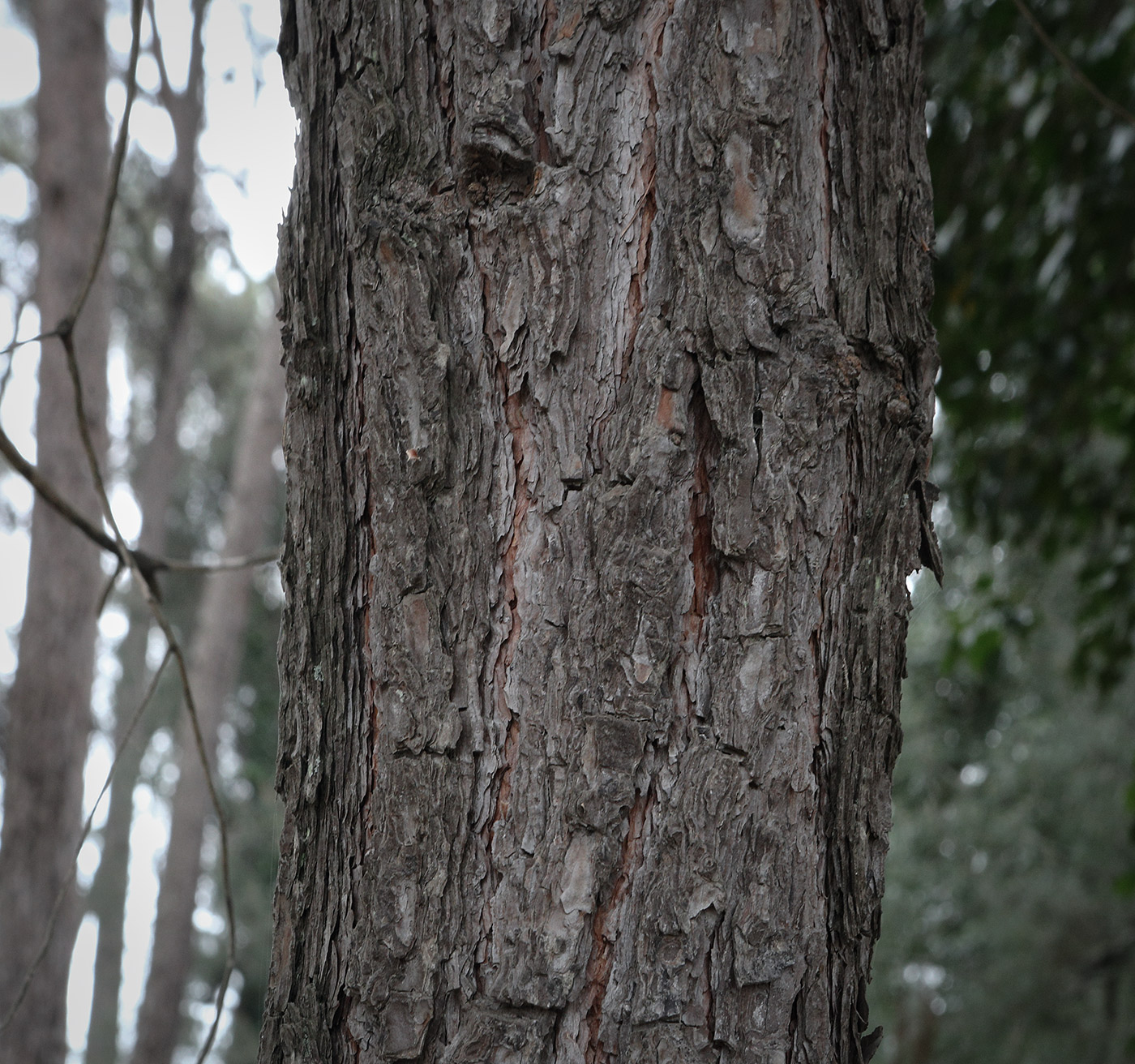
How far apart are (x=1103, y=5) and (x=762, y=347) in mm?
2126

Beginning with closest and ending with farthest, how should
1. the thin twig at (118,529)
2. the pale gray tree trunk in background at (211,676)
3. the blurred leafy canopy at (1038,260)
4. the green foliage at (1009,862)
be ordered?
the thin twig at (118,529), the blurred leafy canopy at (1038,260), the pale gray tree trunk in background at (211,676), the green foliage at (1009,862)

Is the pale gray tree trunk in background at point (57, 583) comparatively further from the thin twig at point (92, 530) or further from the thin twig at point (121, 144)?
the thin twig at point (121, 144)

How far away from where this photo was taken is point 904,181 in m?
0.86

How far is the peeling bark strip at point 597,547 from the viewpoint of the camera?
2.44 feet

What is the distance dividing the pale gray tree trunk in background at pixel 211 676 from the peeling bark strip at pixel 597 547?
18.1 ft

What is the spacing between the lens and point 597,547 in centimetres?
76

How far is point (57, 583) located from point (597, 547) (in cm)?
337

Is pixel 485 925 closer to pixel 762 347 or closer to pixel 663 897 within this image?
pixel 663 897

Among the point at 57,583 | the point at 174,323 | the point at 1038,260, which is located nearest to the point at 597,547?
the point at 1038,260

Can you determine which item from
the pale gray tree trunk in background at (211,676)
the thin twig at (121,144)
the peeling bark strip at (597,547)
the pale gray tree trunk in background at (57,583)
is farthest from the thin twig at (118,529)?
the pale gray tree trunk in background at (211,676)

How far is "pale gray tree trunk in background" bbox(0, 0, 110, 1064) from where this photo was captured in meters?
3.35

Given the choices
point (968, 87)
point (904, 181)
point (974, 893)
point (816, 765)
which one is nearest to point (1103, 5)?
point (968, 87)

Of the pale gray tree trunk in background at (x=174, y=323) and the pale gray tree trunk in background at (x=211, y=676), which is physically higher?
the pale gray tree trunk in background at (x=174, y=323)

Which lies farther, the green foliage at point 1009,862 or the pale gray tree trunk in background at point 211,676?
the green foliage at point 1009,862
